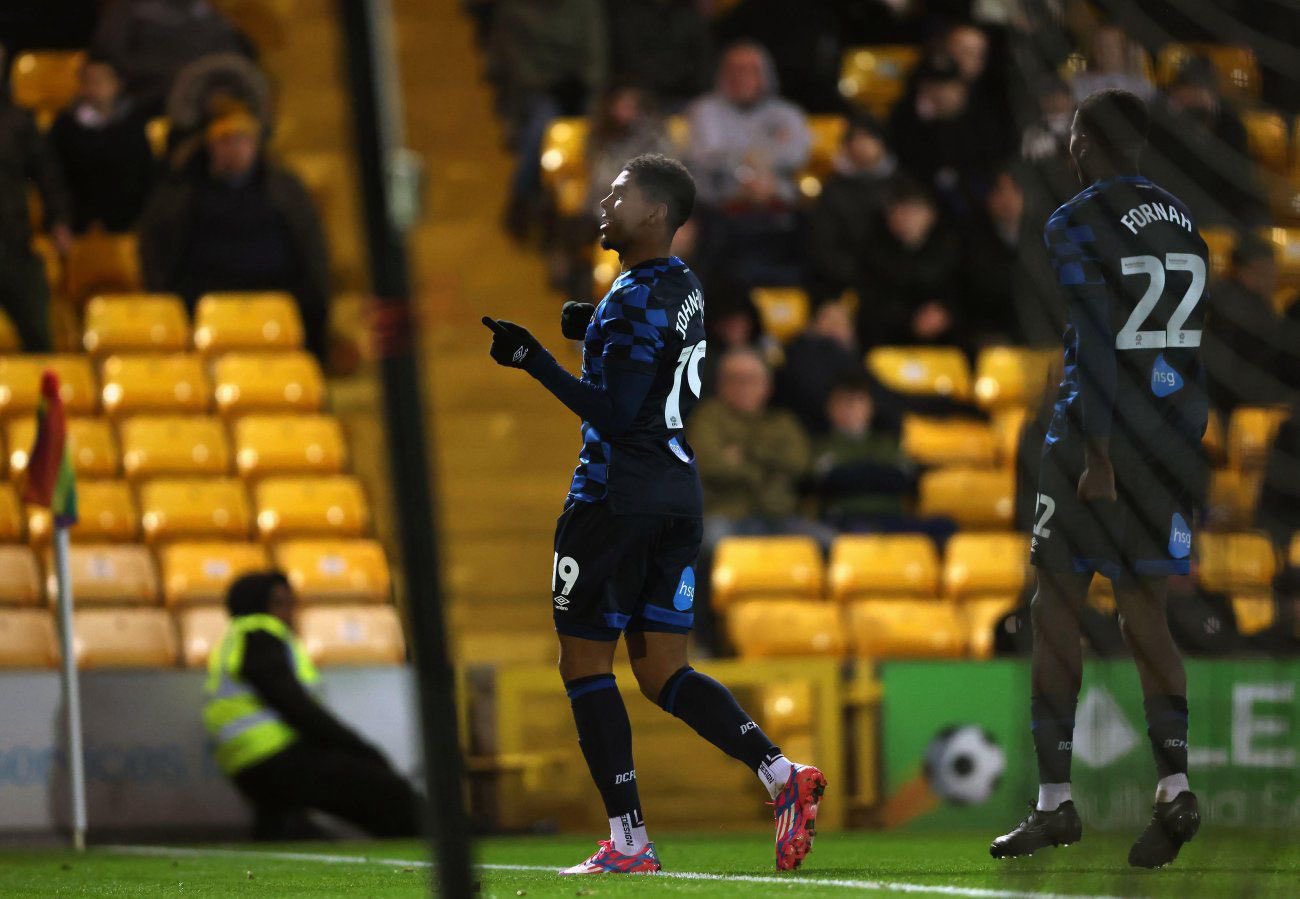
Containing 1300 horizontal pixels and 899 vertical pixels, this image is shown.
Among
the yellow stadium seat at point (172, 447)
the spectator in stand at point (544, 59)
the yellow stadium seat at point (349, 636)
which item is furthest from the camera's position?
the spectator in stand at point (544, 59)

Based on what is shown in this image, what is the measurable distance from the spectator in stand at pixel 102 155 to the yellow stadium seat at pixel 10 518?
2.18 meters

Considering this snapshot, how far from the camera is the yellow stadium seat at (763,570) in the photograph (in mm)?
10938

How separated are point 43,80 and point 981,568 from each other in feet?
21.9

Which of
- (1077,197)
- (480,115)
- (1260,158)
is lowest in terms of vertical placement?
(1077,197)

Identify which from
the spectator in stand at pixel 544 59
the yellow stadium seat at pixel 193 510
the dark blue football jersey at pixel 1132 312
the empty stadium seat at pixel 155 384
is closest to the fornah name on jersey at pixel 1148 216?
the dark blue football jersey at pixel 1132 312

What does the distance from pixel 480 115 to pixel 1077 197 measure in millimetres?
8862

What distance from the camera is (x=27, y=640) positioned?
10.0 m

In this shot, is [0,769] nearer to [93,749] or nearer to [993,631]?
[93,749]

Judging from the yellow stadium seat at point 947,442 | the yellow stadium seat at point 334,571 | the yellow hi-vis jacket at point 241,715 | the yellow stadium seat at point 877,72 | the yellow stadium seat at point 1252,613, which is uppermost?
the yellow stadium seat at point 877,72

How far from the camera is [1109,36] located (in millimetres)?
8297

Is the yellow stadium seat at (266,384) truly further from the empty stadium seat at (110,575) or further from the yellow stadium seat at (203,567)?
the empty stadium seat at (110,575)

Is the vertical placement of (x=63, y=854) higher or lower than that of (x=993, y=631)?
lower

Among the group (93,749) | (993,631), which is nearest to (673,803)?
(993,631)

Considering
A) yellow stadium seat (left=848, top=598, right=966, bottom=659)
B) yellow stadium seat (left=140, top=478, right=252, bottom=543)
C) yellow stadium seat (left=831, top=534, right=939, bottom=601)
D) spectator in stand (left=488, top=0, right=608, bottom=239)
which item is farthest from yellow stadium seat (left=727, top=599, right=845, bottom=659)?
spectator in stand (left=488, top=0, right=608, bottom=239)
